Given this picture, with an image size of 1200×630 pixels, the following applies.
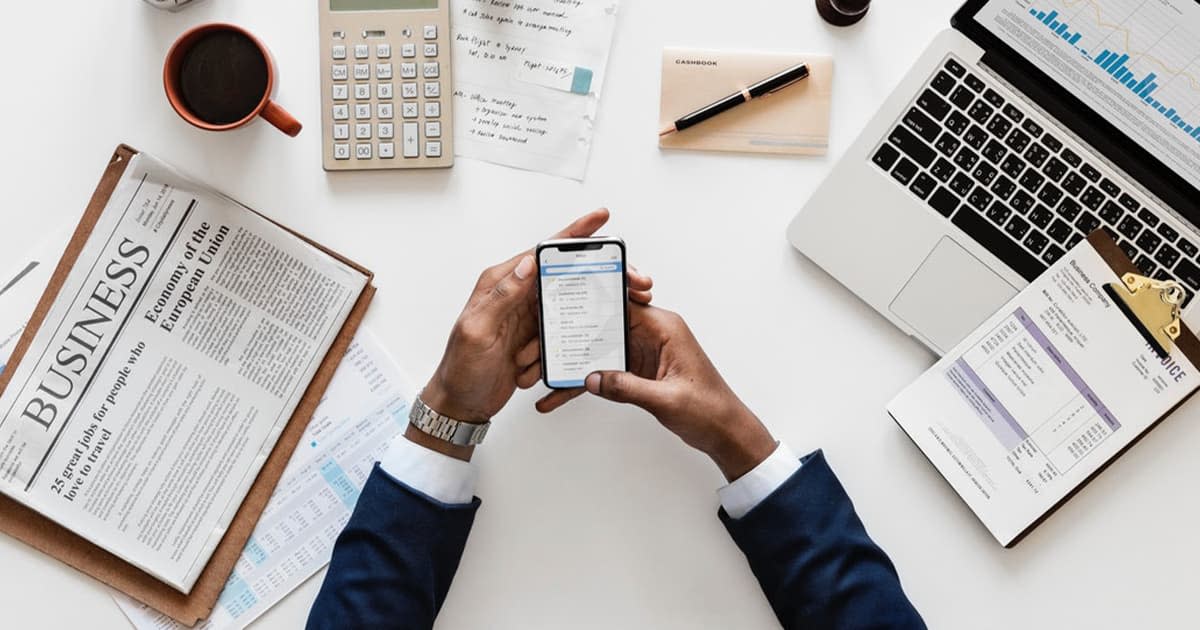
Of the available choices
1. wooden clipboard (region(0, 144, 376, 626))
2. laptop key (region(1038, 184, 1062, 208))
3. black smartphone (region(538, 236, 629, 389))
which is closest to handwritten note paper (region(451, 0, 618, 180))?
black smartphone (region(538, 236, 629, 389))

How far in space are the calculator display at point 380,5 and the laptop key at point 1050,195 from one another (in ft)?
2.07

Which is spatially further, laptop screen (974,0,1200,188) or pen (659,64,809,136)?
pen (659,64,809,136)

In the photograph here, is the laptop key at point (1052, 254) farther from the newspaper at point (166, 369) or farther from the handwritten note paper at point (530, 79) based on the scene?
the newspaper at point (166, 369)

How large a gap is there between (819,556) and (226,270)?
0.65 meters

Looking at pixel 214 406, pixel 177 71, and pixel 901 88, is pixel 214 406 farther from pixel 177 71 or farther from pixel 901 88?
pixel 901 88

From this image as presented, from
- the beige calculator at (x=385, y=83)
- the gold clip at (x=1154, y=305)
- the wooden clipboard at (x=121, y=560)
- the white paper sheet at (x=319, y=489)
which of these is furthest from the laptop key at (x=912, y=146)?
the wooden clipboard at (x=121, y=560)

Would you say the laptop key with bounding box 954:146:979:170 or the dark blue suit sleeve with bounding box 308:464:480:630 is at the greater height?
the laptop key with bounding box 954:146:979:170

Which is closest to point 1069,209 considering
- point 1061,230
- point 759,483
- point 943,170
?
point 1061,230

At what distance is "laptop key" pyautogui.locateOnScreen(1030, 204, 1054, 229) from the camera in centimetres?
84

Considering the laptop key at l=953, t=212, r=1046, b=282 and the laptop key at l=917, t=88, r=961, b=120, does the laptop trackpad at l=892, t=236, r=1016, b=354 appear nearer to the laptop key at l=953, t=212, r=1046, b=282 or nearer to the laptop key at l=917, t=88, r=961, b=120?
the laptop key at l=953, t=212, r=1046, b=282

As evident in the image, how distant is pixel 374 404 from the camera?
884mm

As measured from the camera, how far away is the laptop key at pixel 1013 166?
84cm

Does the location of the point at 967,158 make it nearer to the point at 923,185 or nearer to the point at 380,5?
the point at 923,185

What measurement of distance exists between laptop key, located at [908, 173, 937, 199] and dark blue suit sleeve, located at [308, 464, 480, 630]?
0.55 meters
